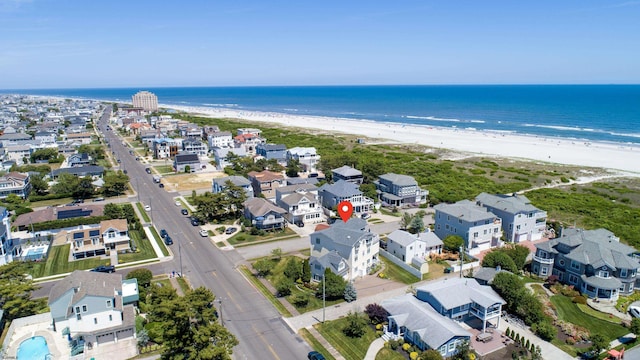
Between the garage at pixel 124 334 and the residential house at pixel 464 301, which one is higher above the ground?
the residential house at pixel 464 301

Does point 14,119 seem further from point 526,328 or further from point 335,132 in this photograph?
point 526,328

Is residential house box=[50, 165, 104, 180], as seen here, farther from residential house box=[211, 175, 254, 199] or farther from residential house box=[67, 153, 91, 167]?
residential house box=[211, 175, 254, 199]

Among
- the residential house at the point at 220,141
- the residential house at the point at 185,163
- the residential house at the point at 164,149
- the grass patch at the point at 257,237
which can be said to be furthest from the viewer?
the residential house at the point at 220,141

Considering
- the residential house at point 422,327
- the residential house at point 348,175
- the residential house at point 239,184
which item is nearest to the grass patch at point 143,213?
the residential house at point 239,184

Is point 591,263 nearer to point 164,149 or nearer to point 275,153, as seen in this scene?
point 275,153

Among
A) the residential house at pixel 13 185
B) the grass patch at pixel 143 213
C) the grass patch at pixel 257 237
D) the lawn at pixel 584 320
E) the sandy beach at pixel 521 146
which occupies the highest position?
the sandy beach at pixel 521 146

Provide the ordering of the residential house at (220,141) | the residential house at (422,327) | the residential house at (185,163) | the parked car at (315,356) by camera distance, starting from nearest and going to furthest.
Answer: the parked car at (315,356) < the residential house at (422,327) < the residential house at (185,163) < the residential house at (220,141)

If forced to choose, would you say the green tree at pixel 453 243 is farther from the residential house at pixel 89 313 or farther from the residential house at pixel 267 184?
the residential house at pixel 89 313
